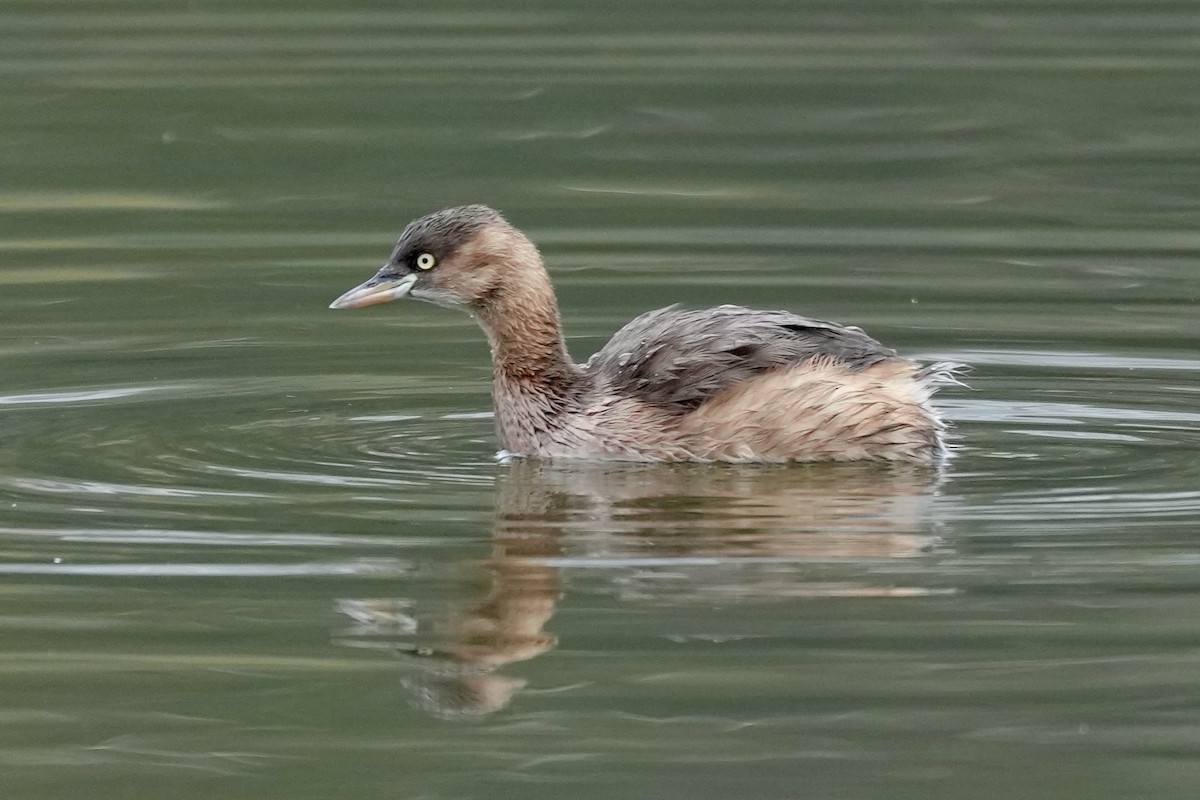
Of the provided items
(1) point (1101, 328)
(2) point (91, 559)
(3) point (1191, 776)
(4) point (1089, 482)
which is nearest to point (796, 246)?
(1) point (1101, 328)

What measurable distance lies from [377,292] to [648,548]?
222 cm

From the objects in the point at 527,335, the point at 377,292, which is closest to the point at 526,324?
the point at 527,335

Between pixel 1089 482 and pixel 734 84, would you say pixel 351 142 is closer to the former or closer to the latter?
pixel 734 84

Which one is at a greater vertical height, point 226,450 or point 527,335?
point 527,335

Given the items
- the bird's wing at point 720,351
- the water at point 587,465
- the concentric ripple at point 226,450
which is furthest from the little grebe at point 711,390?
the concentric ripple at point 226,450

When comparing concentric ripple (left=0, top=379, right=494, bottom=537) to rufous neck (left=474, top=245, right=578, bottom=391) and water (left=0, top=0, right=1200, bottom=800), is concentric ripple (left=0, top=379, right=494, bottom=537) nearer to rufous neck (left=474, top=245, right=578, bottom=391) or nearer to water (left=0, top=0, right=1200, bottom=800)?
water (left=0, top=0, right=1200, bottom=800)

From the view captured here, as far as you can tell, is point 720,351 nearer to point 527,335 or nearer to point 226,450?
point 527,335

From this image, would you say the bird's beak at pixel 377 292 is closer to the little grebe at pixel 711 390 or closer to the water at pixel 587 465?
the little grebe at pixel 711 390

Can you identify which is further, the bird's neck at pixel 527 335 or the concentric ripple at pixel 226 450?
the bird's neck at pixel 527 335

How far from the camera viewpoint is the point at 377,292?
9.25 m

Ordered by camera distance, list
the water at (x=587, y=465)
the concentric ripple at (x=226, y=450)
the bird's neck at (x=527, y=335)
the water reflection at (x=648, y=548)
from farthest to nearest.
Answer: the bird's neck at (x=527, y=335) → the concentric ripple at (x=226, y=450) → the water reflection at (x=648, y=548) → the water at (x=587, y=465)

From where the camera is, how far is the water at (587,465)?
586cm

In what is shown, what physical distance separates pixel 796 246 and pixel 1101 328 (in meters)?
2.06

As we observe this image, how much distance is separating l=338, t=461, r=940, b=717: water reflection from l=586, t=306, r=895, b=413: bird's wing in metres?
0.26
